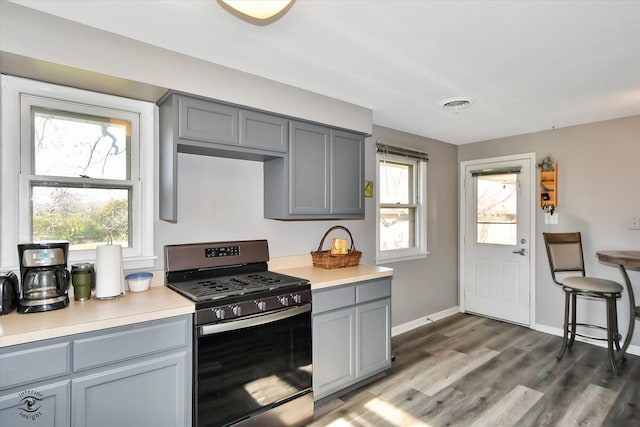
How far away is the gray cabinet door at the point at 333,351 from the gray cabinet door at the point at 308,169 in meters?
0.84

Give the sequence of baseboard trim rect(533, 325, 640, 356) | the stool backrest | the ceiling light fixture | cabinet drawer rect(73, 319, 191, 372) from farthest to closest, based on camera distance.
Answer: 1. the stool backrest
2. baseboard trim rect(533, 325, 640, 356)
3. cabinet drawer rect(73, 319, 191, 372)
4. the ceiling light fixture

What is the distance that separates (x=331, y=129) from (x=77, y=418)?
95.5 inches

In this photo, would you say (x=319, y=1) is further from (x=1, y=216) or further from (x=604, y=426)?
(x=604, y=426)

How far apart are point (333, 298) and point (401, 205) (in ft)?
6.16

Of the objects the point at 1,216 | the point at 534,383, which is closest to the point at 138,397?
the point at 1,216

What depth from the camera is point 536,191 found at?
13.1ft

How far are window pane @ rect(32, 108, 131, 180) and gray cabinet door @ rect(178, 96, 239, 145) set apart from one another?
1.54 ft

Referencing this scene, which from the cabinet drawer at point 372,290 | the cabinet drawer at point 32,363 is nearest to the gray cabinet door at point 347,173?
the cabinet drawer at point 372,290

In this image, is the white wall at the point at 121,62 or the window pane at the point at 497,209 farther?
the window pane at the point at 497,209

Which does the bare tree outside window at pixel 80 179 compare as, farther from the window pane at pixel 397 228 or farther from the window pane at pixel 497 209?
the window pane at pixel 497 209

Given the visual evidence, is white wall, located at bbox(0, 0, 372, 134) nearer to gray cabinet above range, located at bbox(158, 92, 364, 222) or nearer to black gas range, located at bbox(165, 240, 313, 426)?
gray cabinet above range, located at bbox(158, 92, 364, 222)

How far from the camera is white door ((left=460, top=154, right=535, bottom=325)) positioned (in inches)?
161

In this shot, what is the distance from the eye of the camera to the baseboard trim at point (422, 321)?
152 inches

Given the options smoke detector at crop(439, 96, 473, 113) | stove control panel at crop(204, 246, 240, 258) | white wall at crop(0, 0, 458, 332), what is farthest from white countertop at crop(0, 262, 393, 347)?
smoke detector at crop(439, 96, 473, 113)
